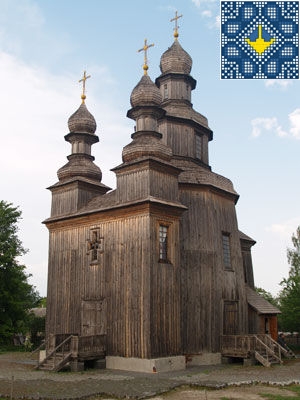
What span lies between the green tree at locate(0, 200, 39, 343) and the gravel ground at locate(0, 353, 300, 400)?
42.5ft

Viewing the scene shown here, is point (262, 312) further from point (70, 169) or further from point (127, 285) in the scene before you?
point (70, 169)

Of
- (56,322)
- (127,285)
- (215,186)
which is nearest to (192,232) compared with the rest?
(215,186)

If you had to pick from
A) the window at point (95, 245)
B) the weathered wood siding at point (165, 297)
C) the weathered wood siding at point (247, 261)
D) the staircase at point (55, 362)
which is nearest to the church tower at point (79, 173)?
the window at point (95, 245)

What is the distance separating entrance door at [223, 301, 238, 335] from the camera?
24450 millimetres

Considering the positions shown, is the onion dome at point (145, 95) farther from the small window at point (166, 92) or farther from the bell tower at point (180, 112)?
the small window at point (166, 92)

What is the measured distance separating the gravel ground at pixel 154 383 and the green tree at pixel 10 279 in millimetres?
12960

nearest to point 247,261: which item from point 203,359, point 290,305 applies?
point 290,305

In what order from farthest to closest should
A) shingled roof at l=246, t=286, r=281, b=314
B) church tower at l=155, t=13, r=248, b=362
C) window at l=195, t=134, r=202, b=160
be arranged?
window at l=195, t=134, r=202, b=160, shingled roof at l=246, t=286, r=281, b=314, church tower at l=155, t=13, r=248, b=362

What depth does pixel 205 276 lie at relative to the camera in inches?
950

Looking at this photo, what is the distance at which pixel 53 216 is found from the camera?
2620 centimetres

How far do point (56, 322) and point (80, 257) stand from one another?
11.6 ft

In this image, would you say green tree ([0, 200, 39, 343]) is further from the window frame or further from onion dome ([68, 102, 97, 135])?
the window frame

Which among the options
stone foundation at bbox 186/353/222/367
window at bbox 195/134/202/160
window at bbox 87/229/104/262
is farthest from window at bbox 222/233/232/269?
window at bbox 87/229/104/262

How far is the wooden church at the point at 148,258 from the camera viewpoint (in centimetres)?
2098
